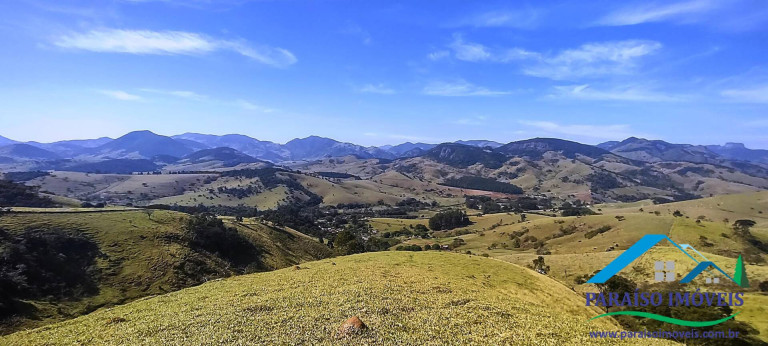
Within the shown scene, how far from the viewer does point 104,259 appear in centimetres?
9294

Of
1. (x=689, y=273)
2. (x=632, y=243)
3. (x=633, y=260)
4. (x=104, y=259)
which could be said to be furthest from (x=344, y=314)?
(x=632, y=243)

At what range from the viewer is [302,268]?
64125 millimetres

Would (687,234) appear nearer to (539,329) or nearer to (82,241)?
(539,329)

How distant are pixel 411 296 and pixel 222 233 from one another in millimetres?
97144

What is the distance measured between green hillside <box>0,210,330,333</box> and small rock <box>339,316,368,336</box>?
2441 inches

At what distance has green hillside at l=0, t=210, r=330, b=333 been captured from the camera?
2968 inches

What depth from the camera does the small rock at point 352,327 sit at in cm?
3288

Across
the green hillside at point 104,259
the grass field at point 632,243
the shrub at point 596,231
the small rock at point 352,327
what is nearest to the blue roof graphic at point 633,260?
the grass field at point 632,243

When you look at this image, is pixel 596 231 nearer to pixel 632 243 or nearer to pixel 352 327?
pixel 632 243

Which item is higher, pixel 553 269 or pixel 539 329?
pixel 539 329

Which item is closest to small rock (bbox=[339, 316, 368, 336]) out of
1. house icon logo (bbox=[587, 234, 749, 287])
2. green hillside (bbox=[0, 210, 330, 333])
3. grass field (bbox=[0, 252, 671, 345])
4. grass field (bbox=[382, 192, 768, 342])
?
grass field (bbox=[0, 252, 671, 345])

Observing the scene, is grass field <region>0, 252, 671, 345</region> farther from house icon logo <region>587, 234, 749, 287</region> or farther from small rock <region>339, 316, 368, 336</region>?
house icon logo <region>587, 234, 749, 287</region>

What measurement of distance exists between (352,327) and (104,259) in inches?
3516

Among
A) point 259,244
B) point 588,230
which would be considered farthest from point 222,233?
point 588,230
